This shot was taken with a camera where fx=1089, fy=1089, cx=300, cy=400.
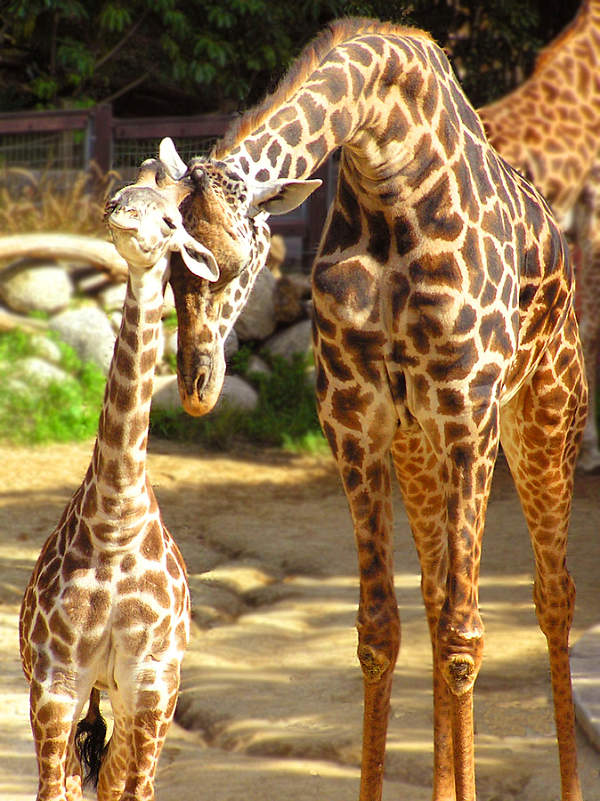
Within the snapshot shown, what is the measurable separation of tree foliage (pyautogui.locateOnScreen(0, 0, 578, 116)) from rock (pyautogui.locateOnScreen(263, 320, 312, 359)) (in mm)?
2422

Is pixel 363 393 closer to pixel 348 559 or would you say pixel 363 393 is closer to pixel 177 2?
pixel 348 559

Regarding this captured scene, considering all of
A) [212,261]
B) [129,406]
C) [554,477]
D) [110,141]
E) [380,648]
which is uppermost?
[110,141]

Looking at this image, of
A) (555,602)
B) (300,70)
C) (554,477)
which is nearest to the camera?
(300,70)

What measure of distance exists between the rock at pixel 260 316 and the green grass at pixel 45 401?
1.63m

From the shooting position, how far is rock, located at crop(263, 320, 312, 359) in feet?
35.0

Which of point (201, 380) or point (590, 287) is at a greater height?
point (590, 287)

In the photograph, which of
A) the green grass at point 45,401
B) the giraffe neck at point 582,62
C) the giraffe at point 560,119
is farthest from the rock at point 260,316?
the giraffe neck at point 582,62

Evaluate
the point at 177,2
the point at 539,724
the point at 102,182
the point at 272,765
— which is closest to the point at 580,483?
the point at 539,724

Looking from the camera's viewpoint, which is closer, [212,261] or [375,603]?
[212,261]

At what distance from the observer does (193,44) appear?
1262 centimetres

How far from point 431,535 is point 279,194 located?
1742 mm

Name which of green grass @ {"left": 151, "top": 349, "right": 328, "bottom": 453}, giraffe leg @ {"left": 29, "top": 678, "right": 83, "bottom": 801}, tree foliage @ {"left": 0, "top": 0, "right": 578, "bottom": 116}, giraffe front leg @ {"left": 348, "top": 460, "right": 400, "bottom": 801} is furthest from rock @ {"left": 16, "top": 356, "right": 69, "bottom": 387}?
giraffe leg @ {"left": 29, "top": 678, "right": 83, "bottom": 801}

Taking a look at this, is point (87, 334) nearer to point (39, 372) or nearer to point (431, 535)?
point (39, 372)

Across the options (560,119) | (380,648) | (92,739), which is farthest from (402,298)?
(560,119)
